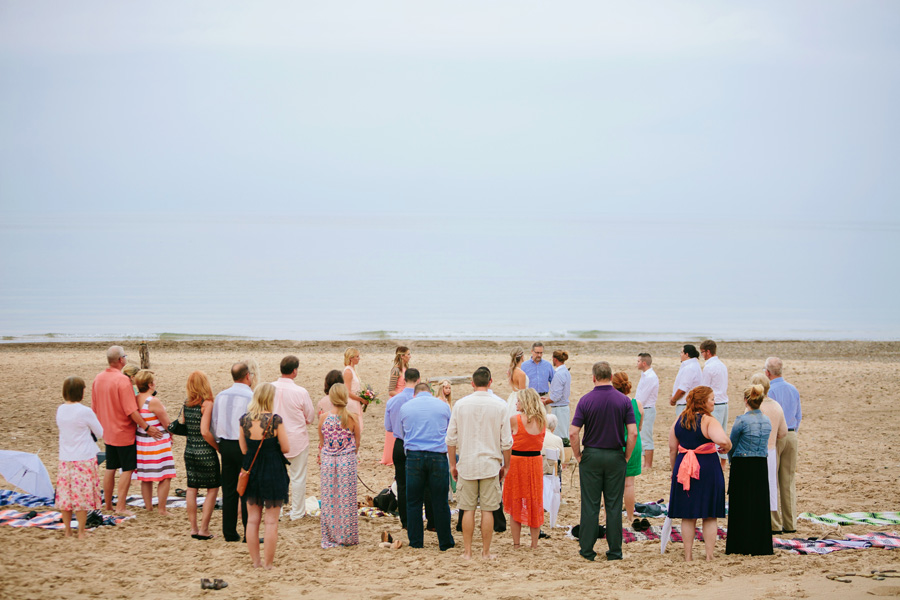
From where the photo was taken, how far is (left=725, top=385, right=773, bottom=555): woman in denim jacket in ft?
22.6

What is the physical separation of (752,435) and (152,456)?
6.09m

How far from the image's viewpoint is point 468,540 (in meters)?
6.86

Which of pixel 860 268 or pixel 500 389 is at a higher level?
pixel 860 268

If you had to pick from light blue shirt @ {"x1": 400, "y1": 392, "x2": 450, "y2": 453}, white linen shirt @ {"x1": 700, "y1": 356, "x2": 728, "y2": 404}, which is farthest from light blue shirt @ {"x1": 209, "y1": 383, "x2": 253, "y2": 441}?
white linen shirt @ {"x1": 700, "y1": 356, "x2": 728, "y2": 404}

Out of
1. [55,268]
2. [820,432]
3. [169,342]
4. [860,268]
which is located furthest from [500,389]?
[860,268]

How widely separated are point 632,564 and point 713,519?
0.86 m

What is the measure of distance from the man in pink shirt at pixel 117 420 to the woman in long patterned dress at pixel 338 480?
2.10m

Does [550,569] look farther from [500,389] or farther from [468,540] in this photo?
[500,389]

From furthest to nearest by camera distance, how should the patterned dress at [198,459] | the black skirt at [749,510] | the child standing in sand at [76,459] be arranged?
the patterned dress at [198,459]
the child standing in sand at [76,459]
the black skirt at [749,510]

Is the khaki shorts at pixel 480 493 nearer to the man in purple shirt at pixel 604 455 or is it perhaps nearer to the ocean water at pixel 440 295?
the man in purple shirt at pixel 604 455

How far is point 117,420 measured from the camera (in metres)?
7.94

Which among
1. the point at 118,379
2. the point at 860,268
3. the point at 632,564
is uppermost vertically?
the point at 860,268

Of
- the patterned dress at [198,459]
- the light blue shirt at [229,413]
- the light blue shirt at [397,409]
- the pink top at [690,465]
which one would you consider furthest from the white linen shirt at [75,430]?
the pink top at [690,465]

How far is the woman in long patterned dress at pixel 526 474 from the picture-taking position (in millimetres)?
7168
